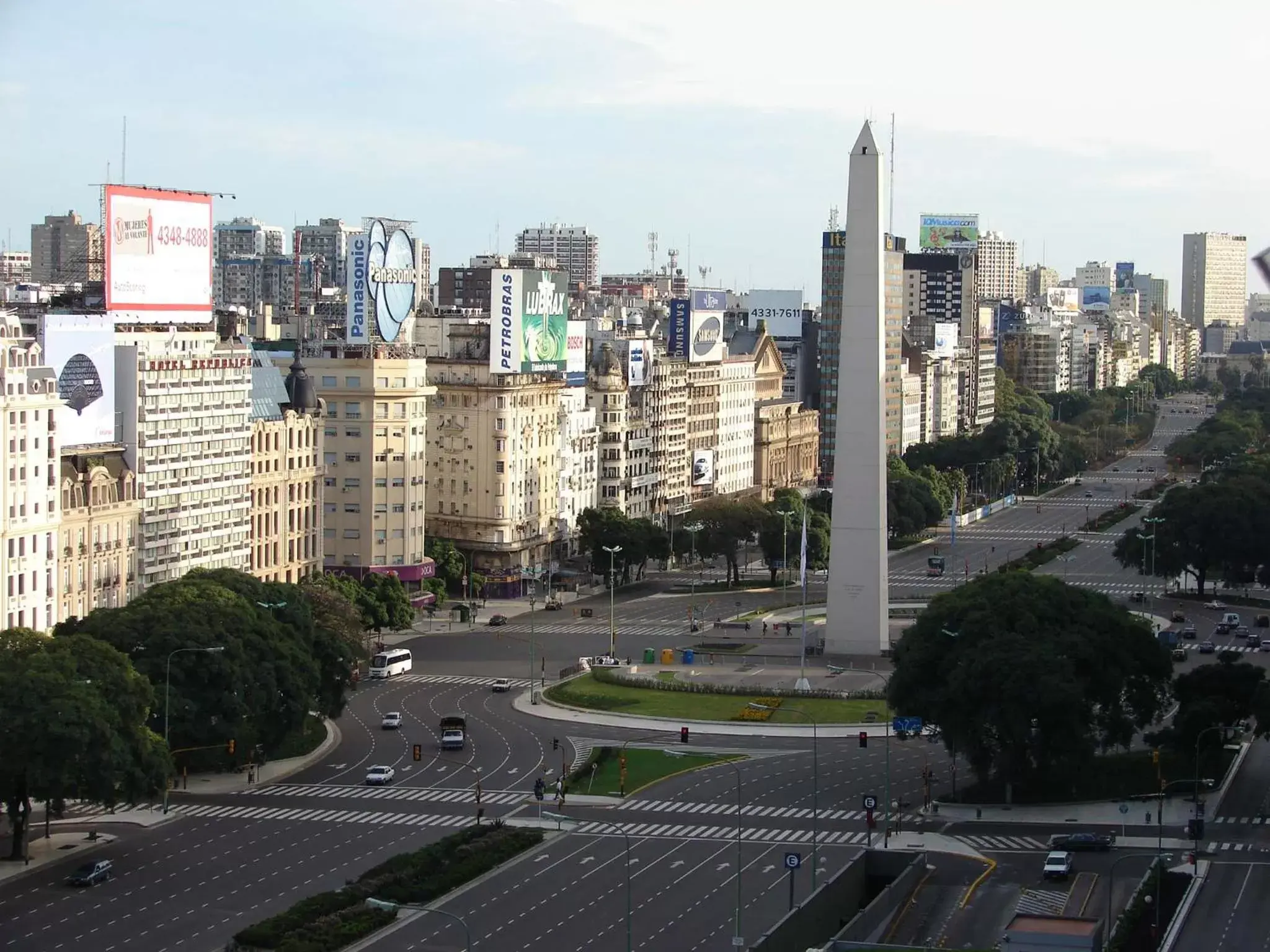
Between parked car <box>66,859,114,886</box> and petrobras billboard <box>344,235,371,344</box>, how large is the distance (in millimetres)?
65125

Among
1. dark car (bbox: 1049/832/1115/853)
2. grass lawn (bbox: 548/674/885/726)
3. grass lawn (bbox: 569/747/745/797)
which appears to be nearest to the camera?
dark car (bbox: 1049/832/1115/853)

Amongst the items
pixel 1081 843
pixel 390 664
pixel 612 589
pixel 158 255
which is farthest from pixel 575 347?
pixel 1081 843

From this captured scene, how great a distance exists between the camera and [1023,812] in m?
80.5

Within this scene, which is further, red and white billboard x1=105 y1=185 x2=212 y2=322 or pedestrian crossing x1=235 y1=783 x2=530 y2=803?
red and white billboard x1=105 y1=185 x2=212 y2=322

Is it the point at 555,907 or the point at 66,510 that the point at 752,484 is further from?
the point at 555,907

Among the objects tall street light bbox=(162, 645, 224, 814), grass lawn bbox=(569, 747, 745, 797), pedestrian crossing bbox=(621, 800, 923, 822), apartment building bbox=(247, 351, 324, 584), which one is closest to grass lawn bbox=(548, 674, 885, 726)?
grass lawn bbox=(569, 747, 745, 797)

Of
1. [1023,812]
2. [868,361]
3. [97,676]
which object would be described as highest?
[868,361]

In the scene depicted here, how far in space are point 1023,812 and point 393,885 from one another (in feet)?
82.7

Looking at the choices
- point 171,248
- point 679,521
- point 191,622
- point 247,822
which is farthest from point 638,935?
point 679,521

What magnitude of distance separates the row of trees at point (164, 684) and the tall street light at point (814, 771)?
1821 centimetres

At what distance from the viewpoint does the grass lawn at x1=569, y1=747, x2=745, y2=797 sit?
83.8 metres

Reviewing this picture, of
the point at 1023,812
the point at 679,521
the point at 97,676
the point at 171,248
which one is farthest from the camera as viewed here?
the point at 679,521

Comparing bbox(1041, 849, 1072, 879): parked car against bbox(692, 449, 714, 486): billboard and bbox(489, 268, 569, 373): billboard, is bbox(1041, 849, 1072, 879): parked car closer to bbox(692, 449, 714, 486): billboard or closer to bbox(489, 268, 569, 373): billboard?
bbox(489, 268, 569, 373): billboard

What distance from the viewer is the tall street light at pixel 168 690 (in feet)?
262
